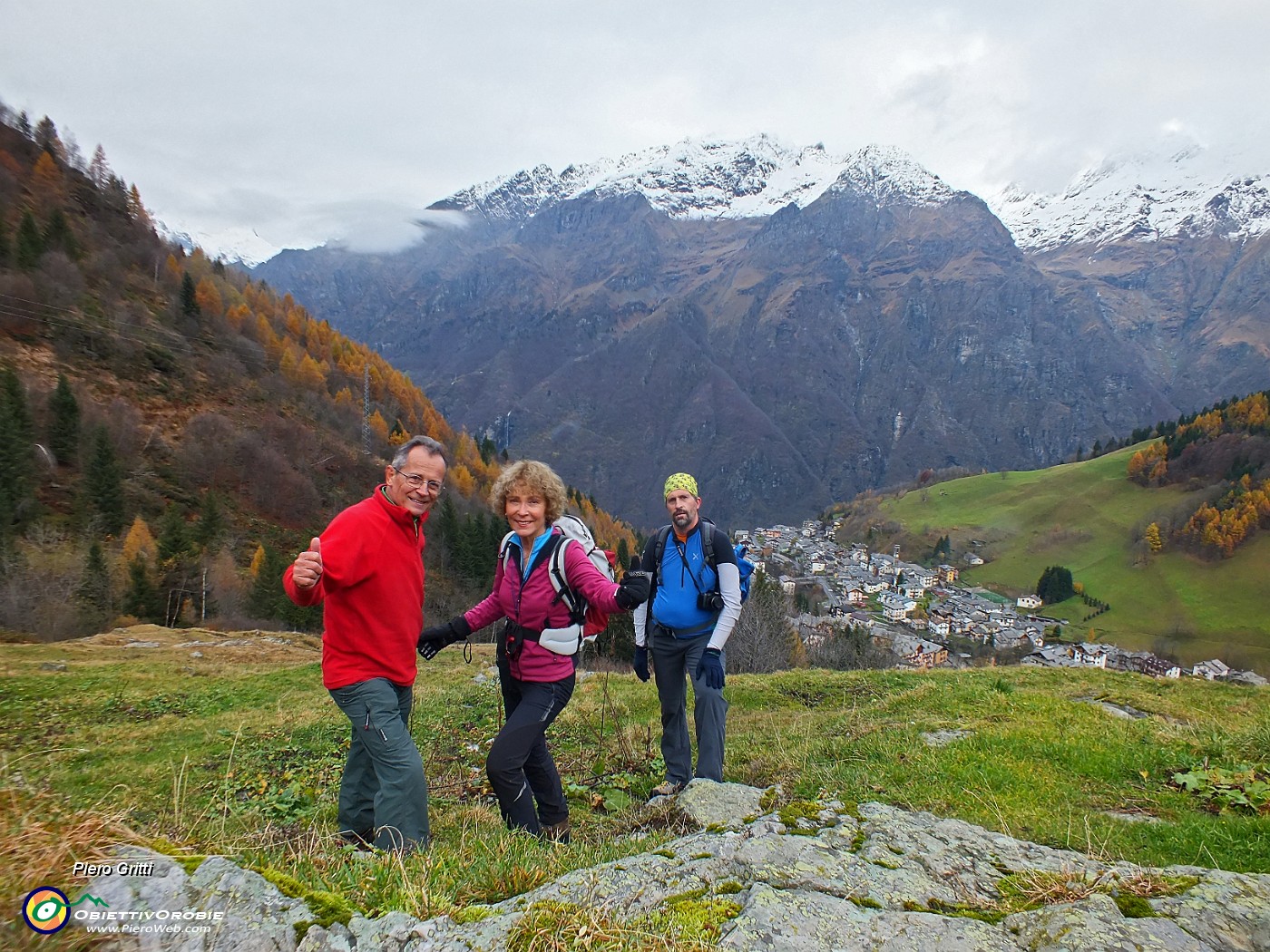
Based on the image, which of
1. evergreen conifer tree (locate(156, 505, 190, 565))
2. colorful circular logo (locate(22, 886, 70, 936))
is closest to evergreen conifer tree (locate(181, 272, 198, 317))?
evergreen conifer tree (locate(156, 505, 190, 565))

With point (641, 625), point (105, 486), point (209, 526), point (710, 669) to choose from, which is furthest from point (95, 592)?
point (710, 669)

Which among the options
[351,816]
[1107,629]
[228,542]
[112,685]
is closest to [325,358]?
[228,542]

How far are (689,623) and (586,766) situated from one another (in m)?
2.63

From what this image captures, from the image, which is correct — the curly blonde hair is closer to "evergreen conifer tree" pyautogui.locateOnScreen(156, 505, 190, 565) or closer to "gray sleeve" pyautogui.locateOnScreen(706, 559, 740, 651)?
"gray sleeve" pyautogui.locateOnScreen(706, 559, 740, 651)

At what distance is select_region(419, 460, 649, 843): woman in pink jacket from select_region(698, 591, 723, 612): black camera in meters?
1.46

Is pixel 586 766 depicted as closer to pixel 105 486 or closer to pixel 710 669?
pixel 710 669

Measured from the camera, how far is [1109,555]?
11206 centimetres

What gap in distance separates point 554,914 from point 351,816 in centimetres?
325

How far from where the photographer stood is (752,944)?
6.94 ft

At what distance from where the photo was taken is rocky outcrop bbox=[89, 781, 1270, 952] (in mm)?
2049

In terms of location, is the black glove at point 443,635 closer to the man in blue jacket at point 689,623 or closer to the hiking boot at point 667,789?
the man in blue jacket at point 689,623

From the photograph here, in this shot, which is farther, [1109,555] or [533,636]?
[1109,555]
